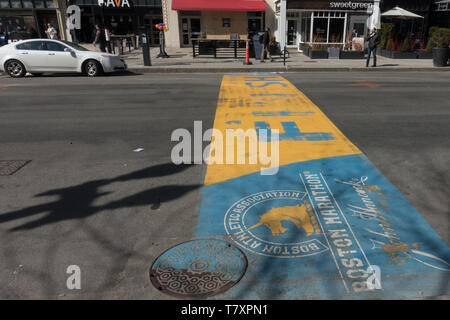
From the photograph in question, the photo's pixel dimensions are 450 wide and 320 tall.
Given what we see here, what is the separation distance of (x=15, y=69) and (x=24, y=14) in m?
18.4

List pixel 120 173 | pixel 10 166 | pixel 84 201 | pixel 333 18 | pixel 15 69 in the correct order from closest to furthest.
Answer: pixel 84 201
pixel 120 173
pixel 10 166
pixel 15 69
pixel 333 18

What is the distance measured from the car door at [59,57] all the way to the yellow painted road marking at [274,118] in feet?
22.4

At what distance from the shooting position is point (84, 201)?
15.0 feet

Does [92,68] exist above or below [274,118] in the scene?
above

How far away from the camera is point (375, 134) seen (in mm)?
7145

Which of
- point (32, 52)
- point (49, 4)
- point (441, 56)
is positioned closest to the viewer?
point (32, 52)

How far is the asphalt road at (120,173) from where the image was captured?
338 centimetres

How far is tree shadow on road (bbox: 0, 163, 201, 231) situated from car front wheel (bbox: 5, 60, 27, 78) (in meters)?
12.8

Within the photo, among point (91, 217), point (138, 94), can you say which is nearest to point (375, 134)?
point (91, 217)

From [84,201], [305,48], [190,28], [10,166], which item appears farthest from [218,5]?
[84,201]

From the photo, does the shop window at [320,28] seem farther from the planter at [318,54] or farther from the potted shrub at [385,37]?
the potted shrub at [385,37]

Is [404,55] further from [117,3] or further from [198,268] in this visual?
[198,268]

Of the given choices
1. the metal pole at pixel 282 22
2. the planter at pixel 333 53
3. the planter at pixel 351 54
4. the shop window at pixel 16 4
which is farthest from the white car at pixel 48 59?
the shop window at pixel 16 4

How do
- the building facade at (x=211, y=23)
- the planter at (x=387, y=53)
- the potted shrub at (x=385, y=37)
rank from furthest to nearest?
the building facade at (x=211, y=23), the potted shrub at (x=385, y=37), the planter at (x=387, y=53)
